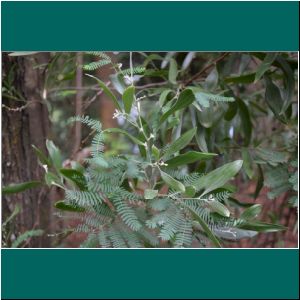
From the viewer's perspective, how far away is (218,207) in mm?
651

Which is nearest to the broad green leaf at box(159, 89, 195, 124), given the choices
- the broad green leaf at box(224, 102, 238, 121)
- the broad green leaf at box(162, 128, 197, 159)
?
the broad green leaf at box(162, 128, 197, 159)

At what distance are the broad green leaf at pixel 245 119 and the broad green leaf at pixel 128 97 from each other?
533 millimetres

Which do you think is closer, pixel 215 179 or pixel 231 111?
pixel 215 179

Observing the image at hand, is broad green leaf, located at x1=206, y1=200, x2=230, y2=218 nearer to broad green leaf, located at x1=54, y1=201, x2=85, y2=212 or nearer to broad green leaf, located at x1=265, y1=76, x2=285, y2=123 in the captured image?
broad green leaf, located at x1=54, y1=201, x2=85, y2=212

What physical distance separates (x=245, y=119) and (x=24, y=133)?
542mm

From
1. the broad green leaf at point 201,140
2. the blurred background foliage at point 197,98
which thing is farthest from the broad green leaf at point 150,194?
the broad green leaf at point 201,140

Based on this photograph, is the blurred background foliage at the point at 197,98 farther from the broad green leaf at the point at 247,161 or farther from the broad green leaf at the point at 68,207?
the broad green leaf at the point at 68,207

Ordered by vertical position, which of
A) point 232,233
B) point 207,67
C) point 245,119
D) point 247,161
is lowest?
point 232,233

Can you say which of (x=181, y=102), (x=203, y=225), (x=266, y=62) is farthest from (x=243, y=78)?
(x=203, y=225)

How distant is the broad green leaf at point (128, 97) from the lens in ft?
2.02

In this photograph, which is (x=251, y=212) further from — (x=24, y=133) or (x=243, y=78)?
(x=24, y=133)

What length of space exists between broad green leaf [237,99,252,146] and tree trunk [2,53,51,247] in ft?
1.56

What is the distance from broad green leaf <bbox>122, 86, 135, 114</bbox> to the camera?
62 centimetres

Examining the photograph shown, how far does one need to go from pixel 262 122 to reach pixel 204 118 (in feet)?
2.65
